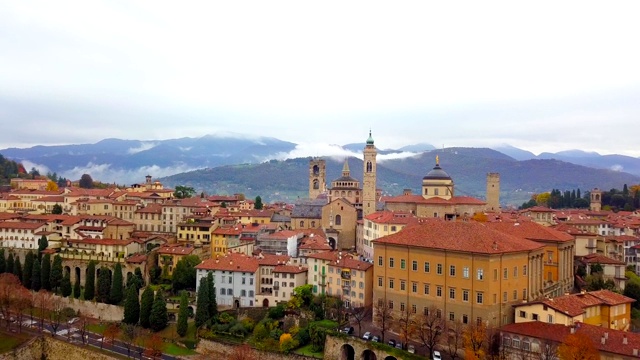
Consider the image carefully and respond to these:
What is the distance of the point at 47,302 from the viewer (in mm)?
65375

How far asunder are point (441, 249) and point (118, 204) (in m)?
54.5

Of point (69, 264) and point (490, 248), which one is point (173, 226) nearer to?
point (69, 264)

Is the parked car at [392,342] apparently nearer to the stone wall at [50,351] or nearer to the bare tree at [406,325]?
the bare tree at [406,325]

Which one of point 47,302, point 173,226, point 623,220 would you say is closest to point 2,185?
point 173,226

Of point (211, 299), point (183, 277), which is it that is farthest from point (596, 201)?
point (211, 299)

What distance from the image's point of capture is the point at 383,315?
51062 mm

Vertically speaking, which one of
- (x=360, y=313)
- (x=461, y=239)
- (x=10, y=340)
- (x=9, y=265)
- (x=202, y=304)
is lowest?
(x=10, y=340)

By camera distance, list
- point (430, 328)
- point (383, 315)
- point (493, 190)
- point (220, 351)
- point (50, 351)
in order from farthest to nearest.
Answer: point (493, 190) → point (50, 351) → point (220, 351) → point (383, 315) → point (430, 328)

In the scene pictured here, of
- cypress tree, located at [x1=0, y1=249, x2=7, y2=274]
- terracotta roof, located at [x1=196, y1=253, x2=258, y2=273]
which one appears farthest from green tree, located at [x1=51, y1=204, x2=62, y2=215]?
terracotta roof, located at [x1=196, y1=253, x2=258, y2=273]

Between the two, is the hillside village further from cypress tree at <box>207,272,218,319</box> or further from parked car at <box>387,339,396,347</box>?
parked car at <box>387,339,396,347</box>

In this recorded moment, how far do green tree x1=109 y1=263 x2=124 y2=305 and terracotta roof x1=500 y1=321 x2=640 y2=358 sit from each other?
41.9 meters

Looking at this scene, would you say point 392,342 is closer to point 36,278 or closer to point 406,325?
point 406,325

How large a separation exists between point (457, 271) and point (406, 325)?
20.3ft

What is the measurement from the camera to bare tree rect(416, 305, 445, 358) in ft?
154
